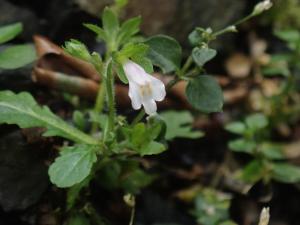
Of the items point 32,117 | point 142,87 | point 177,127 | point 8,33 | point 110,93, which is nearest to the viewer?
point 142,87

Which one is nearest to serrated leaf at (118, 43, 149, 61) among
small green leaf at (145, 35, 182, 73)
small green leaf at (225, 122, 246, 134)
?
small green leaf at (145, 35, 182, 73)

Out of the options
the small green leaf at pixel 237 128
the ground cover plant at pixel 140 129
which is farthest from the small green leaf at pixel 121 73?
the small green leaf at pixel 237 128

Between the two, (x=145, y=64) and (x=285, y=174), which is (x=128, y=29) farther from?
(x=285, y=174)

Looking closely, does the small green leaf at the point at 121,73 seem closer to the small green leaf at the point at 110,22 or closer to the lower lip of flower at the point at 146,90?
the lower lip of flower at the point at 146,90

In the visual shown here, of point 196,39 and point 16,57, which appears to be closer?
point 196,39

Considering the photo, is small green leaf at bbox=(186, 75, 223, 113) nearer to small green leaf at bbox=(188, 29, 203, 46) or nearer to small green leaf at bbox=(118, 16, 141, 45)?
small green leaf at bbox=(188, 29, 203, 46)

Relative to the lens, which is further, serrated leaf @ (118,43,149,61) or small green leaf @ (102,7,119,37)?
small green leaf @ (102,7,119,37)

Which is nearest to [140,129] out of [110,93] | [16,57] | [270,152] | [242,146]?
[110,93]
